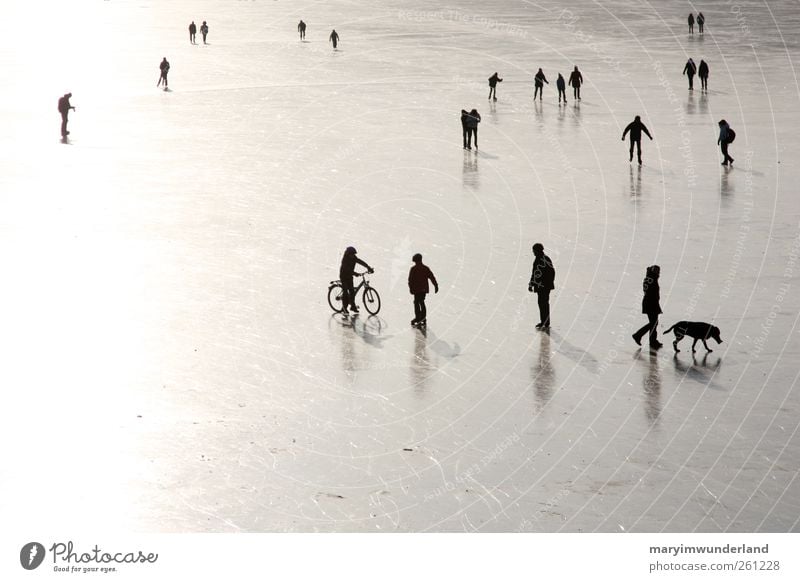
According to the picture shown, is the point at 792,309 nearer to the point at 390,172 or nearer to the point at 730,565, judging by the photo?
the point at 730,565

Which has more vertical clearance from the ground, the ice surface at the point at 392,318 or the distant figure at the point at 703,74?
the distant figure at the point at 703,74

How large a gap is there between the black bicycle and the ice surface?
375 millimetres

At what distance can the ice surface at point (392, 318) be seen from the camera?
12688 millimetres

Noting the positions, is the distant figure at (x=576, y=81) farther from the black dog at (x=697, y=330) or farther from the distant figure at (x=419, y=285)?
the black dog at (x=697, y=330)

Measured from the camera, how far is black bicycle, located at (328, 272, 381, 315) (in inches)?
762

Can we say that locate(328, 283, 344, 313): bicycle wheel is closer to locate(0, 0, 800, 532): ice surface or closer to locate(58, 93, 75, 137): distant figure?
locate(0, 0, 800, 532): ice surface

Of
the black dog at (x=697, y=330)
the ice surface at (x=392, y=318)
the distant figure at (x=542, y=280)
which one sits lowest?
the ice surface at (x=392, y=318)

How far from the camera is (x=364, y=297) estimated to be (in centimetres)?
1938

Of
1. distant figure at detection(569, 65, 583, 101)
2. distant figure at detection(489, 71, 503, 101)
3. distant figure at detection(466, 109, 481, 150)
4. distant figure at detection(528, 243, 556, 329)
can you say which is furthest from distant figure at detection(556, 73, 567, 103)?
distant figure at detection(528, 243, 556, 329)

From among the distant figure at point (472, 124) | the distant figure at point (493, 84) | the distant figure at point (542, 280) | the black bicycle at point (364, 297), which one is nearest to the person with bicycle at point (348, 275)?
the black bicycle at point (364, 297)

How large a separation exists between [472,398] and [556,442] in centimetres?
175

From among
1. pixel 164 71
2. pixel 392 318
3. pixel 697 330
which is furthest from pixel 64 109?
pixel 697 330

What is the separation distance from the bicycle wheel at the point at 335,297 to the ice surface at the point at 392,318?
1.09ft

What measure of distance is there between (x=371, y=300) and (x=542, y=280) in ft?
8.93
